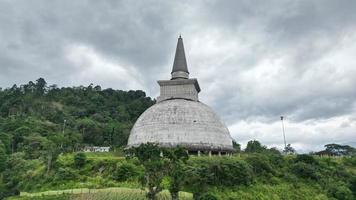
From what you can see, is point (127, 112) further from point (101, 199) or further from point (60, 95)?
point (101, 199)

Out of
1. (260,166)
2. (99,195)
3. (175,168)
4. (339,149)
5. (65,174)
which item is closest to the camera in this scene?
(175,168)

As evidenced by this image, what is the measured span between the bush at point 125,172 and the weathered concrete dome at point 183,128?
8.45m

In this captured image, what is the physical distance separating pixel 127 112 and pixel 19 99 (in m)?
30.5

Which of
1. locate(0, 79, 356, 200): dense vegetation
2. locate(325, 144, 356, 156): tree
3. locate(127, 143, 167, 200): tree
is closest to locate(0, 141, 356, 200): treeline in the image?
locate(0, 79, 356, 200): dense vegetation

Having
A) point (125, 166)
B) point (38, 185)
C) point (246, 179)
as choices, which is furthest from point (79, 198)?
point (246, 179)

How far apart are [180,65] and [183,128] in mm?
14012

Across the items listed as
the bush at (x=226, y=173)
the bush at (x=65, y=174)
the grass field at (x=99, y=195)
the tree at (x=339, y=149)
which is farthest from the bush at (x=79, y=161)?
the tree at (x=339, y=149)

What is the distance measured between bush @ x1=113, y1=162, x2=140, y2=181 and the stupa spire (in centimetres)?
2269

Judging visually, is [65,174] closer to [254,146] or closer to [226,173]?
[226,173]

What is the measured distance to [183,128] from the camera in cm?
4903

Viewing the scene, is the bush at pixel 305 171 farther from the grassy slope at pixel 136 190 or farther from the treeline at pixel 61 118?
the treeline at pixel 61 118

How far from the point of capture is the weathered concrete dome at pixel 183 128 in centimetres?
4800

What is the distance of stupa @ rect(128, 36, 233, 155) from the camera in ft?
158

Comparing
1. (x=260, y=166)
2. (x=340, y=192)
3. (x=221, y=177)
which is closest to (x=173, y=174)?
(x=221, y=177)
